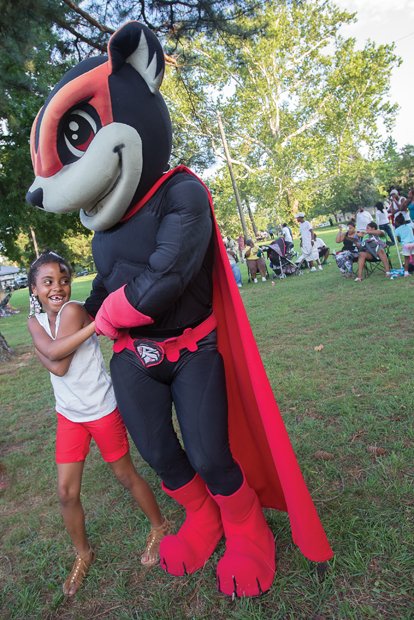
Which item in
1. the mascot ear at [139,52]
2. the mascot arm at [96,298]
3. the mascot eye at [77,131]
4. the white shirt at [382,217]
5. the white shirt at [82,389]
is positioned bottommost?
the white shirt at [82,389]

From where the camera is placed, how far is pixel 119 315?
1.62 metres

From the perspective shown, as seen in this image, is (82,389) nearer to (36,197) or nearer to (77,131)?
(36,197)

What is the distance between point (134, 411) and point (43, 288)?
709 millimetres

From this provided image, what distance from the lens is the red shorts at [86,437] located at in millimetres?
1955

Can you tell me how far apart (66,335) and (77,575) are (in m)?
1.16

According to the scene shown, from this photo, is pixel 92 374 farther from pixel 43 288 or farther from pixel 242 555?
pixel 242 555

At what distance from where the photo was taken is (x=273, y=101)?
25.0 metres

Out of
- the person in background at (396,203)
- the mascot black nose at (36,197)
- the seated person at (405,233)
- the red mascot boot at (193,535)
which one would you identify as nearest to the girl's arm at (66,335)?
the mascot black nose at (36,197)

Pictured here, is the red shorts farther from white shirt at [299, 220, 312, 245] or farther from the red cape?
white shirt at [299, 220, 312, 245]

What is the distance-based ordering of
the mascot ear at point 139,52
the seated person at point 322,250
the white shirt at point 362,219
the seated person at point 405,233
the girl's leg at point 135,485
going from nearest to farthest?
the mascot ear at point 139,52, the girl's leg at point 135,485, the seated person at point 405,233, the white shirt at point 362,219, the seated person at point 322,250

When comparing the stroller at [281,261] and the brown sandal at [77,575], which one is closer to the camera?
the brown sandal at [77,575]

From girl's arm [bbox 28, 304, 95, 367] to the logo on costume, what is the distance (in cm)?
22

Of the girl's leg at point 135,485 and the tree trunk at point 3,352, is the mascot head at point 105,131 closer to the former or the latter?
the girl's leg at point 135,485

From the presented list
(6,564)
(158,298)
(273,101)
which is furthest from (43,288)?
(273,101)
